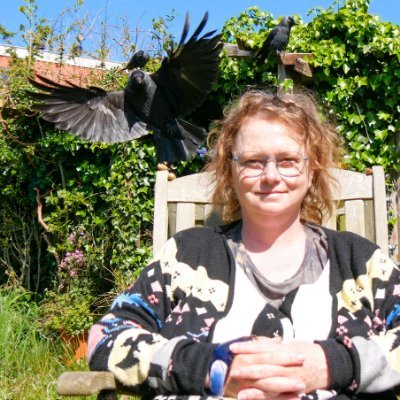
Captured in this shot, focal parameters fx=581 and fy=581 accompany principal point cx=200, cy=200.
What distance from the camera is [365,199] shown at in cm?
216

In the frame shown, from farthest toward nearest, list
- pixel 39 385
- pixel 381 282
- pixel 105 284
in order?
pixel 105 284 → pixel 39 385 → pixel 381 282

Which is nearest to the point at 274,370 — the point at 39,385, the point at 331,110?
the point at 39,385

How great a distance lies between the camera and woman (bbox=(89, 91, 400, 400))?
4.17 feet

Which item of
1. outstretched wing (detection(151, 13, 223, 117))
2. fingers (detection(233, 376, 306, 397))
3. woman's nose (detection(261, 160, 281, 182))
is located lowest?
fingers (detection(233, 376, 306, 397))

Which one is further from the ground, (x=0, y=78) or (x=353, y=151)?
(x=0, y=78)

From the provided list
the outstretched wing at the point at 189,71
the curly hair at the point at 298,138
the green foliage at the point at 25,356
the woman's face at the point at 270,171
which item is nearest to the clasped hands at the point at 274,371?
the woman's face at the point at 270,171

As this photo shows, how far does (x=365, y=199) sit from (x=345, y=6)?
206 cm

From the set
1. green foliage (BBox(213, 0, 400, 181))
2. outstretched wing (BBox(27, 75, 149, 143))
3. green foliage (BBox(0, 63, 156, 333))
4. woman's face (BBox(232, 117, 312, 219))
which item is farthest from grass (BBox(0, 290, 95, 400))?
green foliage (BBox(213, 0, 400, 181))

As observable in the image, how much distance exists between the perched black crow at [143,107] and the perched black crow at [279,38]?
0.40 meters

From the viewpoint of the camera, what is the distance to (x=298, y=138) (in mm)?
1539

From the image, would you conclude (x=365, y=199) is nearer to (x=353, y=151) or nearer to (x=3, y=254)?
(x=353, y=151)

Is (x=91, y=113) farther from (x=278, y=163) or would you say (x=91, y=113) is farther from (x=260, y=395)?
(x=260, y=395)

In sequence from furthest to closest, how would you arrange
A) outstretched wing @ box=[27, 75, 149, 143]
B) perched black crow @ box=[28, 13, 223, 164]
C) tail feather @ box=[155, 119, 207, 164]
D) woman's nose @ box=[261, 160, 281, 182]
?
1. tail feather @ box=[155, 119, 207, 164]
2. outstretched wing @ box=[27, 75, 149, 143]
3. perched black crow @ box=[28, 13, 223, 164]
4. woman's nose @ box=[261, 160, 281, 182]

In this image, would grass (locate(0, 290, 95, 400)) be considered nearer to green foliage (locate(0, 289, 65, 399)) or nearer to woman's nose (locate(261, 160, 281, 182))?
green foliage (locate(0, 289, 65, 399))
